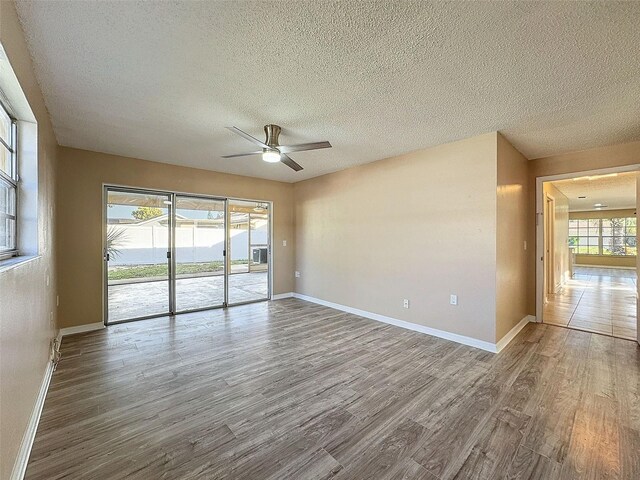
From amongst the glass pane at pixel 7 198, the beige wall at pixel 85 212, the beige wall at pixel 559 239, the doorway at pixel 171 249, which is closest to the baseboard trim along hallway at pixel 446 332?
the doorway at pixel 171 249

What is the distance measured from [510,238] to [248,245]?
14.9 ft

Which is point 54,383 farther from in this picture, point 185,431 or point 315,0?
point 315,0

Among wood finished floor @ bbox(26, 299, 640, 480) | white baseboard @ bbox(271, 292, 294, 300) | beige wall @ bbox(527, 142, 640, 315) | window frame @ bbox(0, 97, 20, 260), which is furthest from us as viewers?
white baseboard @ bbox(271, 292, 294, 300)

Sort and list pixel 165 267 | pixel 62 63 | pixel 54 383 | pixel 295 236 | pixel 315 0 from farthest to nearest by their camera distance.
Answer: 1. pixel 295 236
2. pixel 165 267
3. pixel 54 383
4. pixel 62 63
5. pixel 315 0

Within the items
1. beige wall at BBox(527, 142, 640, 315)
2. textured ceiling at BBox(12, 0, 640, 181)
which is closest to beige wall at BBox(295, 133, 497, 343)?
textured ceiling at BBox(12, 0, 640, 181)

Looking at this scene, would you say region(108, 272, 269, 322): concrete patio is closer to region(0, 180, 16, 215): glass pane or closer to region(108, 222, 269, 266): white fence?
region(108, 222, 269, 266): white fence

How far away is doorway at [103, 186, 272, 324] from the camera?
4211mm

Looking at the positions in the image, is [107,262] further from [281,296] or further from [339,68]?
[339,68]

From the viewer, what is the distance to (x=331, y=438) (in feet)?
5.87

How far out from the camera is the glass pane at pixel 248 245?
17.7 feet

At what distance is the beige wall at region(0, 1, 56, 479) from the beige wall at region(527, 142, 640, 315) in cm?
563

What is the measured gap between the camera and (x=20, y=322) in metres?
1.63

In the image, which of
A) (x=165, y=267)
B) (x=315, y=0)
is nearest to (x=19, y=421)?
(x=315, y=0)

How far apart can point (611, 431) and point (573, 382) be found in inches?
27.9
